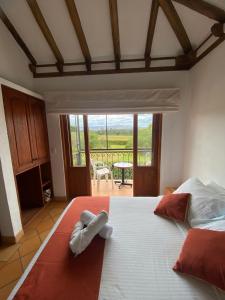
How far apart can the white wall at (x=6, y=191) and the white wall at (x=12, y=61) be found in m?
0.38

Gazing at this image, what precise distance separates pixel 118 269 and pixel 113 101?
2.51 meters

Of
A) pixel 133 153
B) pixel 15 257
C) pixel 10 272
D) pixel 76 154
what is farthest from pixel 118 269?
pixel 76 154

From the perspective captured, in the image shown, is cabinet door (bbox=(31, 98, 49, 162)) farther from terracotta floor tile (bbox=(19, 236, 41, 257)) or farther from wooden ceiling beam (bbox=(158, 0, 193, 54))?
wooden ceiling beam (bbox=(158, 0, 193, 54))

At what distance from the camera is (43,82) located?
312 cm

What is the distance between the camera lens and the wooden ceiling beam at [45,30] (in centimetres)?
212

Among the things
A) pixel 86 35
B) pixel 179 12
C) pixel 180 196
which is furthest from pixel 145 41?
pixel 180 196

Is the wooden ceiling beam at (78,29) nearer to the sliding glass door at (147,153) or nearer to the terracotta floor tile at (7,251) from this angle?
the sliding glass door at (147,153)

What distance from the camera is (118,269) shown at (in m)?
1.18

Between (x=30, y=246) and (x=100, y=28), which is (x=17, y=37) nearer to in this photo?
(x=100, y=28)

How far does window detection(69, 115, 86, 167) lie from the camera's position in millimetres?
3293

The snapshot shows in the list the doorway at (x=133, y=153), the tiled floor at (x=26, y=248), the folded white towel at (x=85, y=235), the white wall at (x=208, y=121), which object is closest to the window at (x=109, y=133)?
the doorway at (x=133, y=153)

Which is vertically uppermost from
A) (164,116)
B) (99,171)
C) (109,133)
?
(164,116)

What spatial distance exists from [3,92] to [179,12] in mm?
2523

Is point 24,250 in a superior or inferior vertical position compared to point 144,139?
inferior
